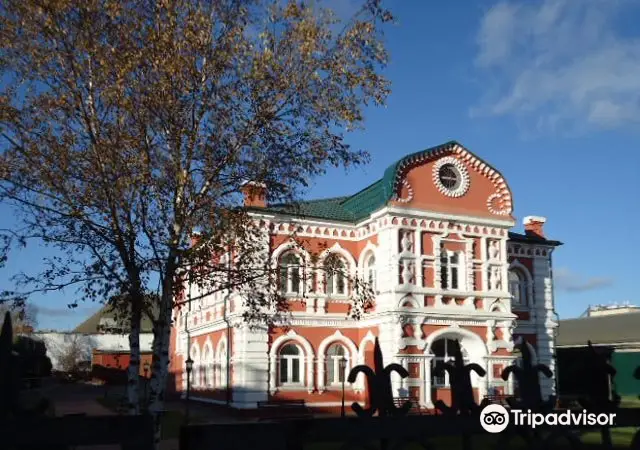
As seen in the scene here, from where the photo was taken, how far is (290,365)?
2645 centimetres

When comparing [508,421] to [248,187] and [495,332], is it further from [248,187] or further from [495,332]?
[495,332]

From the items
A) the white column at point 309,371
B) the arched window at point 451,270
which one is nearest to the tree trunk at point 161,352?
the white column at point 309,371

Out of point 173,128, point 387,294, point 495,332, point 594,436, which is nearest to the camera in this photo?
point 173,128

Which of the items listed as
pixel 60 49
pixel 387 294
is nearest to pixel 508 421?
pixel 60 49

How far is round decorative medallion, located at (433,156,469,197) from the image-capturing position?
27859mm

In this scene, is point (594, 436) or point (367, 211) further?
point (367, 211)

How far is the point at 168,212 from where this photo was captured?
40.7 ft

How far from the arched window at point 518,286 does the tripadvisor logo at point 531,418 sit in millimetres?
28211

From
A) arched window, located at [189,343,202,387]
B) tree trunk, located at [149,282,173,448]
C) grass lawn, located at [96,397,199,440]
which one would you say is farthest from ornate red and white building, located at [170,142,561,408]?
tree trunk, located at [149,282,173,448]

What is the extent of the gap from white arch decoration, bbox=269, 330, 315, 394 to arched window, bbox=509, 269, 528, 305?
1126 cm

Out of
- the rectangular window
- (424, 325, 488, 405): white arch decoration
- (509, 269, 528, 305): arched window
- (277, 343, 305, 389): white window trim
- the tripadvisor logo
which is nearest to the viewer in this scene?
the tripadvisor logo

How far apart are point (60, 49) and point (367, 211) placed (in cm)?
1747

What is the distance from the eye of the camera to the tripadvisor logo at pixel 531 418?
420 cm

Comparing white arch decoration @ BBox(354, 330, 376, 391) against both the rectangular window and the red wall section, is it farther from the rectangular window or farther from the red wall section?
the red wall section
